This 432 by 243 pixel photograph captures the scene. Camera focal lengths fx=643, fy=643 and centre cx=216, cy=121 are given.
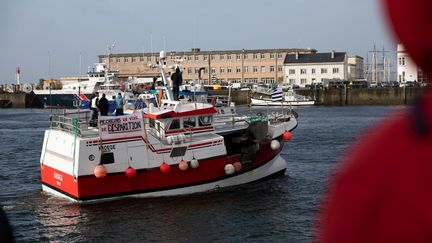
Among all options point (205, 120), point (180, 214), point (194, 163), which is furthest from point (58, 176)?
point (205, 120)

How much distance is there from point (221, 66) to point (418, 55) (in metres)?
116

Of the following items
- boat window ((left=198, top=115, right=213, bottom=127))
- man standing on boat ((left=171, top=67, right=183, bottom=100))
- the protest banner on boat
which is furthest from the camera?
man standing on boat ((left=171, top=67, right=183, bottom=100))

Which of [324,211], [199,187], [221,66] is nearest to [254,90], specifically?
[221,66]

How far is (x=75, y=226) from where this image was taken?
16781mm

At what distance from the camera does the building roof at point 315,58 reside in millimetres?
106938

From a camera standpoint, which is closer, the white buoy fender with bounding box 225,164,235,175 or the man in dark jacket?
the white buoy fender with bounding box 225,164,235,175

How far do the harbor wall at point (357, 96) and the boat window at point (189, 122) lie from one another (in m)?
65.2

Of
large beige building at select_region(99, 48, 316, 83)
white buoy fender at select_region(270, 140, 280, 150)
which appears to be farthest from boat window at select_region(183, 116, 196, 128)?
large beige building at select_region(99, 48, 316, 83)

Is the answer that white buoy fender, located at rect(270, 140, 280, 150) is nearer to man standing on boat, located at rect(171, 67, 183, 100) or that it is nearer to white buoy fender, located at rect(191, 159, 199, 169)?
man standing on boat, located at rect(171, 67, 183, 100)

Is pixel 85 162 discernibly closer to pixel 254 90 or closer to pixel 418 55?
pixel 418 55

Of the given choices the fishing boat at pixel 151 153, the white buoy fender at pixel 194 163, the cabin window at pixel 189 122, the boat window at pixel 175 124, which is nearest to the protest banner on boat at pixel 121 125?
the fishing boat at pixel 151 153

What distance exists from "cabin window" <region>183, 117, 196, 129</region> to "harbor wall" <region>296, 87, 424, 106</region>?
214 feet

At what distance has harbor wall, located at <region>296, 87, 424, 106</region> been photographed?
273 ft

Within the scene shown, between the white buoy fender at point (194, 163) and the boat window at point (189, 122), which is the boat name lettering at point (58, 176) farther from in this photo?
the boat window at point (189, 122)
